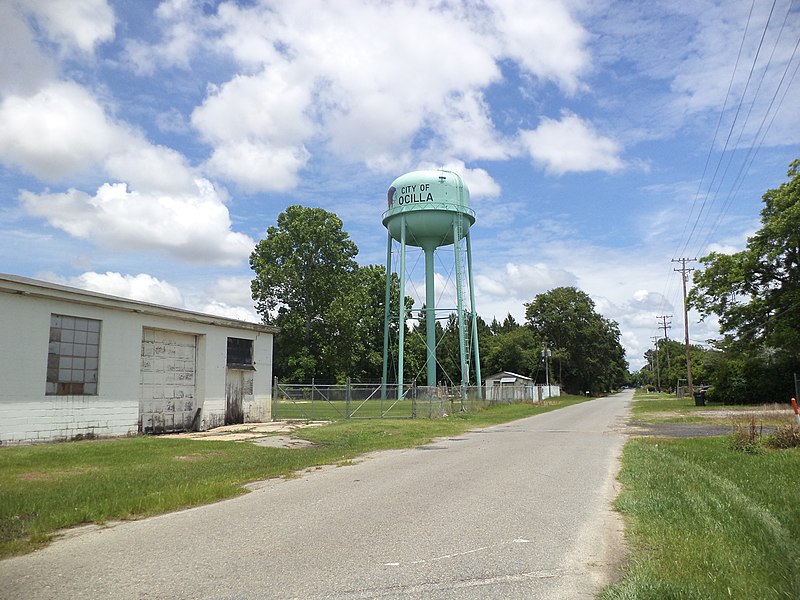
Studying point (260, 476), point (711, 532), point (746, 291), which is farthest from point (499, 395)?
point (711, 532)

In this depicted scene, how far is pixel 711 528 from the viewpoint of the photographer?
7.29 metres

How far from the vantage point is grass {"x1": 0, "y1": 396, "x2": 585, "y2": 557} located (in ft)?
27.8

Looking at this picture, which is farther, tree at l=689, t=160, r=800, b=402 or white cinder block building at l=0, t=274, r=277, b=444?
tree at l=689, t=160, r=800, b=402

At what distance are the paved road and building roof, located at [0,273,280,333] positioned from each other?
9200 millimetres

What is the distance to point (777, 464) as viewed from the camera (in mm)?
12438

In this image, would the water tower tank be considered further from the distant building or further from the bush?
the bush

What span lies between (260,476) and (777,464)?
32.3 ft

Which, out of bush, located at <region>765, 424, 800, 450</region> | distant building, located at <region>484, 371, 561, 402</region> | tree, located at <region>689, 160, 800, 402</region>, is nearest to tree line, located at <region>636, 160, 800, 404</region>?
tree, located at <region>689, 160, 800, 402</region>

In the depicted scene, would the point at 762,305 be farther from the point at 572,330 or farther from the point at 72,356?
the point at 572,330

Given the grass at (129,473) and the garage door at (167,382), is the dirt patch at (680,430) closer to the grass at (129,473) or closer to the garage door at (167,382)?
the grass at (129,473)

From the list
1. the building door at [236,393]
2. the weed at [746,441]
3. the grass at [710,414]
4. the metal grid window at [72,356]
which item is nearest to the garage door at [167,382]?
the building door at [236,393]

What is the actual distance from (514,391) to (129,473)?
41568mm

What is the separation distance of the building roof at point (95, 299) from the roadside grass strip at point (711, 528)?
14327mm

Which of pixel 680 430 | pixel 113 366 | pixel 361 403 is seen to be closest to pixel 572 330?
pixel 361 403
